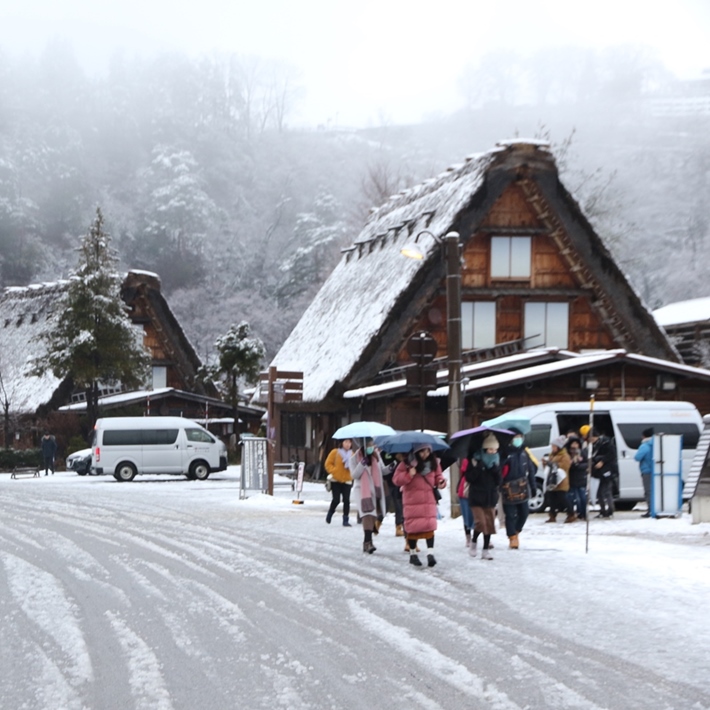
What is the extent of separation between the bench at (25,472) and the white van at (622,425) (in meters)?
23.8

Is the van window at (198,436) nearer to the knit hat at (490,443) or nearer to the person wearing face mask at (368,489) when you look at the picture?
the person wearing face mask at (368,489)

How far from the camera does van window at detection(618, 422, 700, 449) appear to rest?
23.0 metres

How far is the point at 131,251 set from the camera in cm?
10556

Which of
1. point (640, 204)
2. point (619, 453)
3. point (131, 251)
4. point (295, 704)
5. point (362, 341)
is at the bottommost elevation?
point (295, 704)

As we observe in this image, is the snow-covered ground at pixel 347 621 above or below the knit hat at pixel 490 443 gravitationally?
below

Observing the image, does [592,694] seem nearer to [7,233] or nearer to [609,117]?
[7,233]

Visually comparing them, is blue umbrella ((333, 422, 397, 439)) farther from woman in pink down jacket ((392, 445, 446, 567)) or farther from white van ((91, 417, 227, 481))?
white van ((91, 417, 227, 481))

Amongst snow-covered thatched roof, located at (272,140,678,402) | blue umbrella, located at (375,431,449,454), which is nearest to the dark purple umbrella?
blue umbrella, located at (375,431,449,454)

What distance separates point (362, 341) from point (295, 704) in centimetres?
2821

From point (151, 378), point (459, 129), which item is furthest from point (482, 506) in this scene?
point (459, 129)

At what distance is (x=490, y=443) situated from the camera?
49.6 feet

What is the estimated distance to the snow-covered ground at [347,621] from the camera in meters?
7.31

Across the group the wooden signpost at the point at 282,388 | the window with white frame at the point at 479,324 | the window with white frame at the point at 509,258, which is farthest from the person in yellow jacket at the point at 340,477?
the window with white frame at the point at 509,258

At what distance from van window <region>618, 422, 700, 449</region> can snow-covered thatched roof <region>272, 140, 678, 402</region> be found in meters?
12.4
